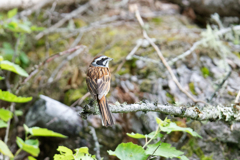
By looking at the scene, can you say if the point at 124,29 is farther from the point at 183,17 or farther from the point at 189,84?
the point at 189,84

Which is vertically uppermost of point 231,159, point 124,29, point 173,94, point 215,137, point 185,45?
point 124,29

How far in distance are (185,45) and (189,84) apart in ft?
3.57

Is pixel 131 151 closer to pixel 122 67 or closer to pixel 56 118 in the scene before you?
pixel 56 118

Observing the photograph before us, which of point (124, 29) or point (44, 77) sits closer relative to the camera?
point (44, 77)

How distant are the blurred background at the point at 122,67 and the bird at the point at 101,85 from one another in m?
0.27

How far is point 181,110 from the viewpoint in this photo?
2.54 m

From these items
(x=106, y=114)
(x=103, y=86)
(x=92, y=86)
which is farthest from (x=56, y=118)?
(x=106, y=114)

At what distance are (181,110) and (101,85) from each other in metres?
1.09

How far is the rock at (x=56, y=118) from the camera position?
3.74 meters

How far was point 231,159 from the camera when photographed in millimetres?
3154

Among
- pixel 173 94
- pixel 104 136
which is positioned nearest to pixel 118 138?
pixel 104 136

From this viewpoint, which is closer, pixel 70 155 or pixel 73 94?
pixel 70 155

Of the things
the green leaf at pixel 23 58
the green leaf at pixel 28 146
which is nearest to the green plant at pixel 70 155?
the green leaf at pixel 28 146

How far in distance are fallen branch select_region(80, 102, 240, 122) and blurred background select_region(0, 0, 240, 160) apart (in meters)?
0.28
